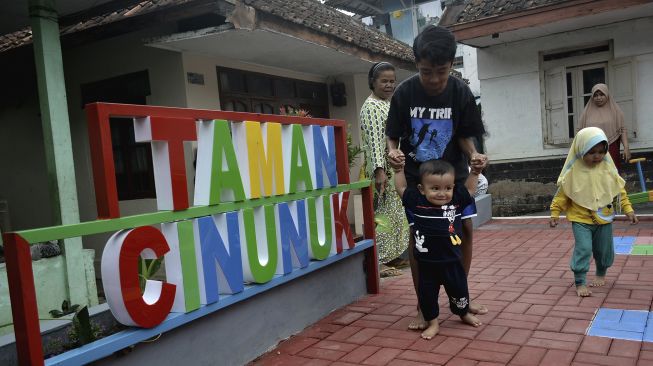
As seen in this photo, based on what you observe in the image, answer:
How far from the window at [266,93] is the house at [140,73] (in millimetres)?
17

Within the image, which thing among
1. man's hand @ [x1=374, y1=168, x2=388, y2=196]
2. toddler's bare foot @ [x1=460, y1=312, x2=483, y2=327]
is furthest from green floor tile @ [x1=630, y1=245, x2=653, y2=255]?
toddler's bare foot @ [x1=460, y1=312, x2=483, y2=327]

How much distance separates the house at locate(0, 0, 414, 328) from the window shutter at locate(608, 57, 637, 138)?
11.0ft

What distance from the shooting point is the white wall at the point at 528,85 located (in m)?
8.23

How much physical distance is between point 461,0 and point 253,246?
32.4ft

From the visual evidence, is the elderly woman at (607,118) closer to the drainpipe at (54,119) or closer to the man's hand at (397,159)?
the man's hand at (397,159)

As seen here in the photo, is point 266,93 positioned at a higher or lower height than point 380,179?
higher

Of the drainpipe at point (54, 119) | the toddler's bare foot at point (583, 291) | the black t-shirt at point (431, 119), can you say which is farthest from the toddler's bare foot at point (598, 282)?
the drainpipe at point (54, 119)

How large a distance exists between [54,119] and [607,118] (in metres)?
6.60

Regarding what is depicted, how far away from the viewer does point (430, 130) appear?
3205mm

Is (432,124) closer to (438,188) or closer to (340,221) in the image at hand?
(438,188)

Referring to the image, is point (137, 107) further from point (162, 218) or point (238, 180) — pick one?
point (238, 180)

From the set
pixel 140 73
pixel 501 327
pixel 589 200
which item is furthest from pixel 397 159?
pixel 140 73

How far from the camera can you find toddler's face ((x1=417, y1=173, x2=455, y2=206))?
114 inches

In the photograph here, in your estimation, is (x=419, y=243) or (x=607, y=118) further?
(x=607, y=118)
